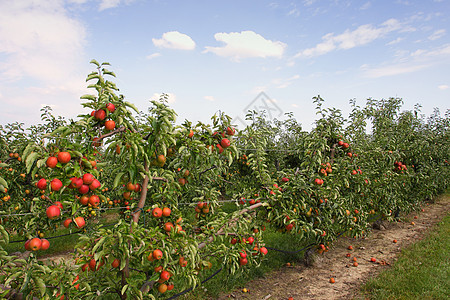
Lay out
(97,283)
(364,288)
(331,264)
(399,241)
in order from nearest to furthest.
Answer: (97,283)
(364,288)
(331,264)
(399,241)

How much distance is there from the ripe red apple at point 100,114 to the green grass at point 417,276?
409cm

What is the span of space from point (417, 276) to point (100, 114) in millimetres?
5031

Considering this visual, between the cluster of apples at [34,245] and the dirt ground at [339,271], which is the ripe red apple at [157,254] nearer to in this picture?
the cluster of apples at [34,245]

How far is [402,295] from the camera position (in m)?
3.71

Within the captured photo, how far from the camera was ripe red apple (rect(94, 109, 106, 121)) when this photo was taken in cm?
199

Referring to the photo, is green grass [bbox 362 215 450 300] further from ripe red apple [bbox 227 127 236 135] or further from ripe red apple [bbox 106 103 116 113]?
ripe red apple [bbox 106 103 116 113]

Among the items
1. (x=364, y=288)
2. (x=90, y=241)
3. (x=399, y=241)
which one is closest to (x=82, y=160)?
(x=90, y=241)

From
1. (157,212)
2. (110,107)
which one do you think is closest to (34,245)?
(157,212)

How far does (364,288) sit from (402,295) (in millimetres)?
479

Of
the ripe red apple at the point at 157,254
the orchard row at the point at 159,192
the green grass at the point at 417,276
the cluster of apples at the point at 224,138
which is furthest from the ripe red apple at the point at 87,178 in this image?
the green grass at the point at 417,276

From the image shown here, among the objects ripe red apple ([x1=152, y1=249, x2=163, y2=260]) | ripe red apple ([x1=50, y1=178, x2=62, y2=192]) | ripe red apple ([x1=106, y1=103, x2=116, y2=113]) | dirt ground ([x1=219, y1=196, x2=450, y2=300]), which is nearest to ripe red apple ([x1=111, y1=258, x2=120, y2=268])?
ripe red apple ([x1=152, y1=249, x2=163, y2=260])

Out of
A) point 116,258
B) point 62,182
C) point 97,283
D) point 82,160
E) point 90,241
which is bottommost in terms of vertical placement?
point 97,283

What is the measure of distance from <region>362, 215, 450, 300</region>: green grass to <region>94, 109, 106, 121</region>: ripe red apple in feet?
13.4

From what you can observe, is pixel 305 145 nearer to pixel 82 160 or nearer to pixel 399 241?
pixel 82 160
